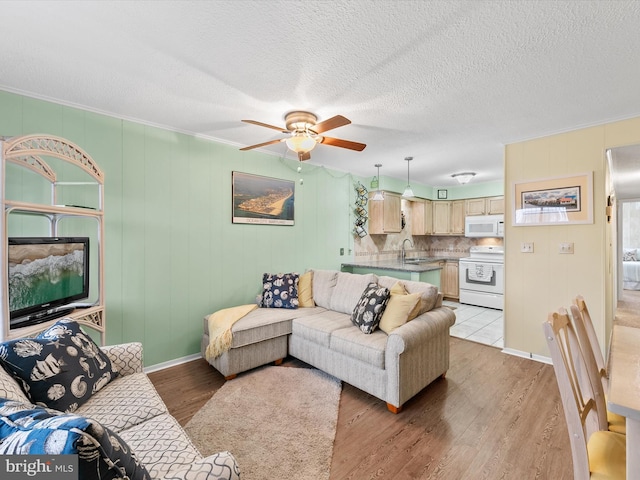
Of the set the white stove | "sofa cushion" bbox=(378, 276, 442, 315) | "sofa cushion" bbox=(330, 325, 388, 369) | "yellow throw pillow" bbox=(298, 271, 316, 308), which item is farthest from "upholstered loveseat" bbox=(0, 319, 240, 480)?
the white stove

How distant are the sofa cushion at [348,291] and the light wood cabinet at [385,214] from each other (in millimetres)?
1933

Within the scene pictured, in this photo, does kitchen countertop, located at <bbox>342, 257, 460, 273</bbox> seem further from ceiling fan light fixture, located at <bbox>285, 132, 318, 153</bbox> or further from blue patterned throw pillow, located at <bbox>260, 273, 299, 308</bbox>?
ceiling fan light fixture, located at <bbox>285, 132, 318, 153</bbox>

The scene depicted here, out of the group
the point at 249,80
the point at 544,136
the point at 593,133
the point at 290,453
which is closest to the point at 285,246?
the point at 249,80

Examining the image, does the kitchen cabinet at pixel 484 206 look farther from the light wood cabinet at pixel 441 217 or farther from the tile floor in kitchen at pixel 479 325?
the tile floor in kitchen at pixel 479 325

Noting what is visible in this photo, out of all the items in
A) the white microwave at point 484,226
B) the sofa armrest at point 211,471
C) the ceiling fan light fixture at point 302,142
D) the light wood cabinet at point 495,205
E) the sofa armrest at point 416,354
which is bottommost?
the sofa armrest at point 416,354

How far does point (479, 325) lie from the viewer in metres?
4.49

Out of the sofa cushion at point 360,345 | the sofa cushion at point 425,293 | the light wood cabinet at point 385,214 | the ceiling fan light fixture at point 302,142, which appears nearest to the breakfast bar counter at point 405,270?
the light wood cabinet at point 385,214

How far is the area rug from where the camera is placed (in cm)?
179

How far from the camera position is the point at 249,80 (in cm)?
216

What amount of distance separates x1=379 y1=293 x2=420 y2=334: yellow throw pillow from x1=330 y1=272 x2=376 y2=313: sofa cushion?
618 millimetres

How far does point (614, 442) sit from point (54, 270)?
3282 mm

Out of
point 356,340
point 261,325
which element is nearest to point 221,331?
point 261,325

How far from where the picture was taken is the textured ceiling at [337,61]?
1.52m

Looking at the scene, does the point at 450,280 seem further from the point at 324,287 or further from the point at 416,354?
the point at 416,354
